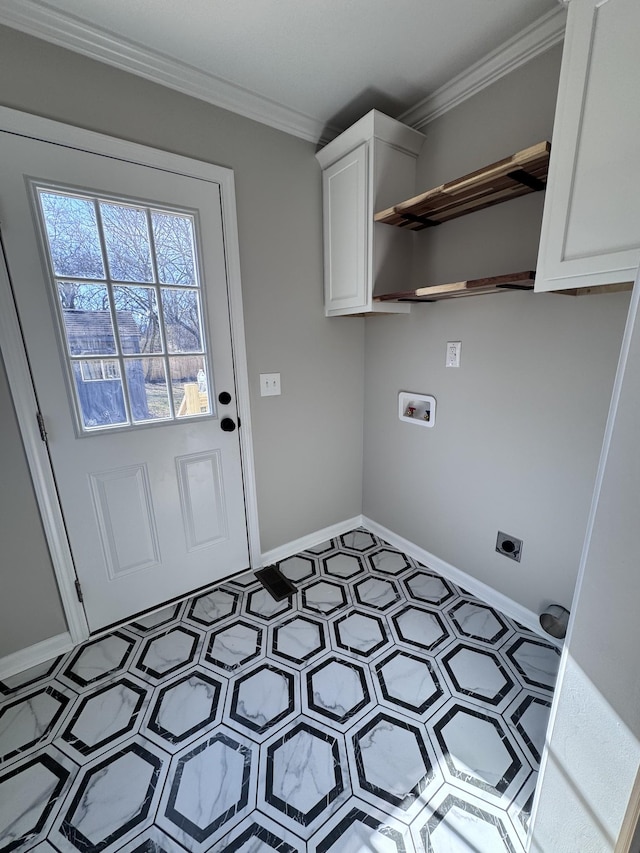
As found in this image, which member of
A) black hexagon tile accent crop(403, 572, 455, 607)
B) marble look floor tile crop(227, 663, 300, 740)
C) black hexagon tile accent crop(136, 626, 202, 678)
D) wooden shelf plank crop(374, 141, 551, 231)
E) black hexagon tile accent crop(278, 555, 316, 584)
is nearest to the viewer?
wooden shelf plank crop(374, 141, 551, 231)

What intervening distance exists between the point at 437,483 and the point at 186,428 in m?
1.37

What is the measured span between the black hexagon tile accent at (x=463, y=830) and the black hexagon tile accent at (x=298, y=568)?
1122 mm

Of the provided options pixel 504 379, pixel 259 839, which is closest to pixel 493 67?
pixel 504 379

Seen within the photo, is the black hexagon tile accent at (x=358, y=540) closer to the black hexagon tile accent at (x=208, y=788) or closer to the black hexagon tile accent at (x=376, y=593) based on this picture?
the black hexagon tile accent at (x=376, y=593)

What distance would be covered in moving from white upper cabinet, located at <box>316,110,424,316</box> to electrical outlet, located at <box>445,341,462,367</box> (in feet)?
1.01

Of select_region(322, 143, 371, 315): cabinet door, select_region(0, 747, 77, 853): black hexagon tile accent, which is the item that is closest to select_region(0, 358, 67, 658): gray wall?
select_region(0, 747, 77, 853): black hexagon tile accent

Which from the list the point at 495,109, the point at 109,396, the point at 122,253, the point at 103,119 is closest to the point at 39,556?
the point at 109,396

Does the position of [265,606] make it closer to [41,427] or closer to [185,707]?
[185,707]

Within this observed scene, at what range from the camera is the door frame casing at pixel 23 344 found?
1.27 m

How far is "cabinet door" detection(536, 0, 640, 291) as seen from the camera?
93 centimetres

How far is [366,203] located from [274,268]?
1.77ft

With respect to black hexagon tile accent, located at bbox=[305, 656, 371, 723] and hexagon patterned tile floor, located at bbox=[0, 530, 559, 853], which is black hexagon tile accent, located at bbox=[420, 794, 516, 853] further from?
black hexagon tile accent, located at bbox=[305, 656, 371, 723]

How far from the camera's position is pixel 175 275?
1.59 meters

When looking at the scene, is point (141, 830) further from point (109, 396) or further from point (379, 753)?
point (109, 396)
